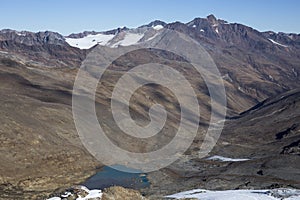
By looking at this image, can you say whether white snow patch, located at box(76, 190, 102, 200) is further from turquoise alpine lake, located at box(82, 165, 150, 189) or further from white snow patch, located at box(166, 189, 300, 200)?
turquoise alpine lake, located at box(82, 165, 150, 189)

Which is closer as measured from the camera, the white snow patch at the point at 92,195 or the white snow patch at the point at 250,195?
the white snow patch at the point at 92,195

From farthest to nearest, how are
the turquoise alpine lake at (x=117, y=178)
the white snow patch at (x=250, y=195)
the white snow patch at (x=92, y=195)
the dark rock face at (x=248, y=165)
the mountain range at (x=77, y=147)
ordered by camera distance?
the turquoise alpine lake at (x=117, y=178) → the dark rock face at (x=248, y=165) → the mountain range at (x=77, y=147) → the white snow patch at (x=250, y=195) → the white snow patch at (x=92, y=195)

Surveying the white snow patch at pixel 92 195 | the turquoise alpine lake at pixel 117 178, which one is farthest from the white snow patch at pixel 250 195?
the turquoise alpine lake at pixel 117 178

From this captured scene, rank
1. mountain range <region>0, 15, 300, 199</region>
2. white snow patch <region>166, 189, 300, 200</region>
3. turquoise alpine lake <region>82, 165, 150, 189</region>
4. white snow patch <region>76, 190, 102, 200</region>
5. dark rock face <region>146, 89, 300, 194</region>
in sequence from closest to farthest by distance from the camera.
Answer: white snow patch <region>76, 190, 102, 200</region>
white snow patch <region>166, 189, 300, 200</region>
mountain range <region>0, 15, 300, 199</region>
dark rock face <region>146, 89, 300, 194</region>
turquoise alpine lake <region>82, 165, 150, 189</region>

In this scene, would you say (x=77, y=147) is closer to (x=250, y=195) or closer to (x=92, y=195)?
(x=250, y=195)

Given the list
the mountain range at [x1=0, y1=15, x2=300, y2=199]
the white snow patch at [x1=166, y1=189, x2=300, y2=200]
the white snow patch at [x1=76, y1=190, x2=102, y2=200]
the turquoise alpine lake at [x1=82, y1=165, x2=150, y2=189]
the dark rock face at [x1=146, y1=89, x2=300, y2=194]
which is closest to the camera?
the white snow patch at [x1=76, y1=190, x2=102, y2=200]

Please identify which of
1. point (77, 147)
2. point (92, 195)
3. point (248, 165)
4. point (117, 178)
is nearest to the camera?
point (92, 195)

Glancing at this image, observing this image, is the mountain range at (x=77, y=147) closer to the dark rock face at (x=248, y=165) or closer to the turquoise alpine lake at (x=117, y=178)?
the dark rock face at (x=248, y=165)

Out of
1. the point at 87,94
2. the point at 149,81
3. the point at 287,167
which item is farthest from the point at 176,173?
the point at 149,81

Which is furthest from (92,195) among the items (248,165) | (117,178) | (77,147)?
(248,165)

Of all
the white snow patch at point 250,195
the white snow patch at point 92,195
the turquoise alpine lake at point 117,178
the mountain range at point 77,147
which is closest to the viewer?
the white snow patch at point 92,195

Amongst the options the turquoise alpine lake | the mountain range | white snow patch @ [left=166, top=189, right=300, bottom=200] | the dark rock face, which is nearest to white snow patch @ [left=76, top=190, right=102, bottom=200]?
white snow patch @ [left=166, top=189, right=300, bottom=200]
